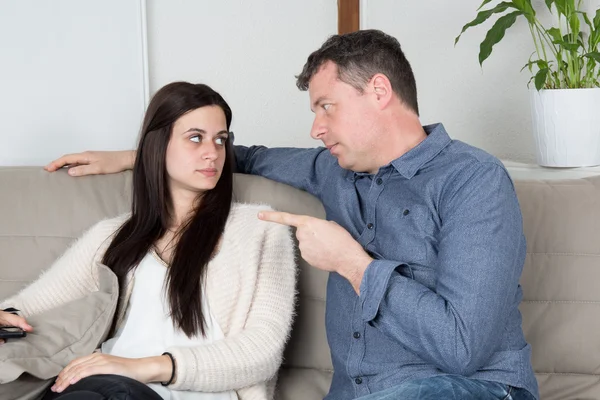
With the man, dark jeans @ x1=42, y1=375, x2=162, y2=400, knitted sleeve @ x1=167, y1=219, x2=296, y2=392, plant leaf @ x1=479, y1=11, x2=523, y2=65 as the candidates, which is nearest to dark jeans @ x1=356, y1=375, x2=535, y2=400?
the man

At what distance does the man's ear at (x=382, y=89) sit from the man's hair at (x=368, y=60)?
0.01 m

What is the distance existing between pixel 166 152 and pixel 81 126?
786 mm

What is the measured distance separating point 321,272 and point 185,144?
46cm

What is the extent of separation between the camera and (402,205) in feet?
5.62

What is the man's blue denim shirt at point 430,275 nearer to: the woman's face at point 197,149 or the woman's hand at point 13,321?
the woman's face at point 197,149

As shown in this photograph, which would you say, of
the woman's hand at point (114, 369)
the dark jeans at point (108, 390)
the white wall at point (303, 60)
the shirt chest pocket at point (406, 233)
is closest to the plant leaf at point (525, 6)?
the white wall at point (303, 60)

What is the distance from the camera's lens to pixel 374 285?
1.52m

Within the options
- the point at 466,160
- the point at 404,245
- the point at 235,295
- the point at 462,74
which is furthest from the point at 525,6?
the point at 235,295

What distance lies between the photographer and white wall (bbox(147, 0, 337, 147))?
2840mm

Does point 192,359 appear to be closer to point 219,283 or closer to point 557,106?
point 219,283

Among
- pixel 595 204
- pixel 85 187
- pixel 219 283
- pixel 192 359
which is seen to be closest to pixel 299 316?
pixel 219 283

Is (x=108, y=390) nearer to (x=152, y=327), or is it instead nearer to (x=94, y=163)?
(x=152, y=327)

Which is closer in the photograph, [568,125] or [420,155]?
[420,155]

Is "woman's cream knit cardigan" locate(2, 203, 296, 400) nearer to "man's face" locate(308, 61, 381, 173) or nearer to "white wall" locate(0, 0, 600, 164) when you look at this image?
"man's face" locate(308, 61, 381, 173)
